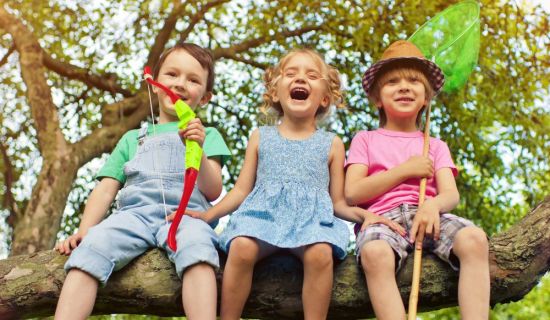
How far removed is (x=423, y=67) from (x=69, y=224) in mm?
5300

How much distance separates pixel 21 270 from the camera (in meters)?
3.08

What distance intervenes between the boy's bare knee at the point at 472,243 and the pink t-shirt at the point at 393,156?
456mm

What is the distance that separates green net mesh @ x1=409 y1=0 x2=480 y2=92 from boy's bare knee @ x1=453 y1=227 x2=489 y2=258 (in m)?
1.27

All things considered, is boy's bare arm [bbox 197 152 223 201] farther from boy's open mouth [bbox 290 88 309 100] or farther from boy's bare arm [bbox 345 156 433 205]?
boy's bare arm [bbox 345 156 433 205]

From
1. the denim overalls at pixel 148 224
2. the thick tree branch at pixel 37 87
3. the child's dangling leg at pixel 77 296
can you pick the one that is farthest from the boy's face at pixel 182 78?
the thick tree branch at pixel 37 87

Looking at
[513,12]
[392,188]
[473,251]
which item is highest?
[513,12]

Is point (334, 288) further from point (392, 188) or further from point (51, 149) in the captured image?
point (51, 149)

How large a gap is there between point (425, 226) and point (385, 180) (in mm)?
346

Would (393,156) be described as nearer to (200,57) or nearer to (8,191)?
(200,57)

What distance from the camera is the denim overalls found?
283 cm

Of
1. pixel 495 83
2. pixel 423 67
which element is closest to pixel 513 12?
pixel 495 83

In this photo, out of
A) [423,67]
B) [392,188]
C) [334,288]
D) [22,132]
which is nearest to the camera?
[334,288]

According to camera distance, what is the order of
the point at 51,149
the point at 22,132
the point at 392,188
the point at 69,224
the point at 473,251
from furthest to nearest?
the point at 22,132, the point at 69,224, the point at 51,149, the point at 392,188, the point at 473,251

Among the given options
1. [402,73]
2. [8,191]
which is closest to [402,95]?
[402,73]
